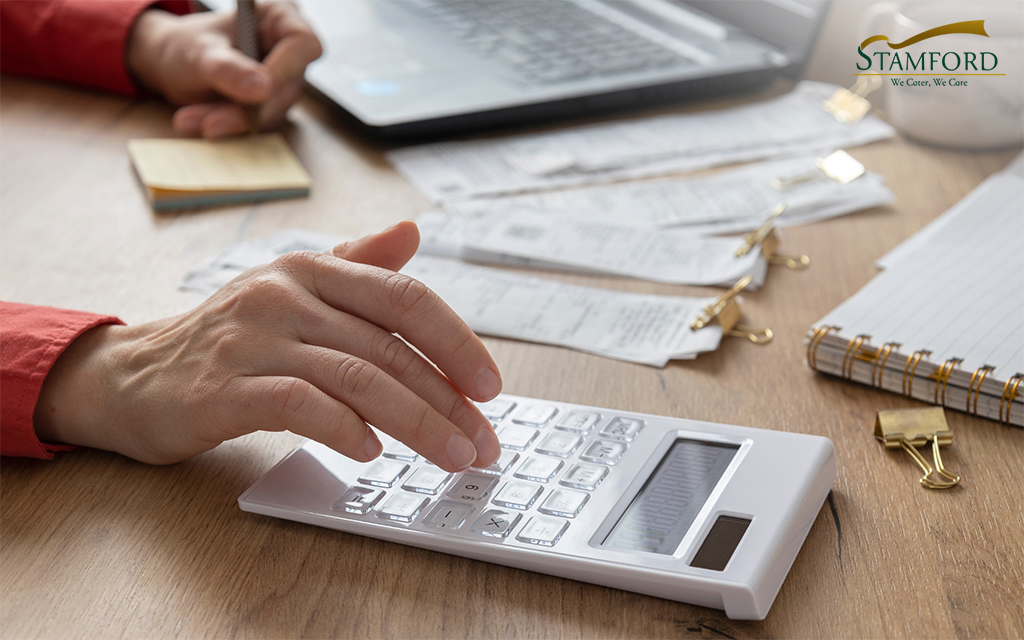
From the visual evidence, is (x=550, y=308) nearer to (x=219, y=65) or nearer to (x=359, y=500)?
(x=359, y=500)

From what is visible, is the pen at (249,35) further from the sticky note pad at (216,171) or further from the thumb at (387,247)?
the thumb at (387,247)

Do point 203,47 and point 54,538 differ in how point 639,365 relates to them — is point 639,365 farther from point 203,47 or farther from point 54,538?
point 203,47

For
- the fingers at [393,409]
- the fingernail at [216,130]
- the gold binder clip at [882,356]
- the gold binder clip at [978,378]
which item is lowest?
the fingernail at [216,130]

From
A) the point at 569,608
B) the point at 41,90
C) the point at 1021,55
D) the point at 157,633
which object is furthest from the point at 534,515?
the point at 41,90

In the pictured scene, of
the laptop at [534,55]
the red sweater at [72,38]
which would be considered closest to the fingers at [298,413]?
the laptop at [534,55]

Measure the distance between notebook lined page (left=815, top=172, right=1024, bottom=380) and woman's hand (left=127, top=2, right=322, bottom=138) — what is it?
68 centimetres

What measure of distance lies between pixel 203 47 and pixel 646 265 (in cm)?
60

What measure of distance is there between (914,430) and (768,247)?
0.26 metres

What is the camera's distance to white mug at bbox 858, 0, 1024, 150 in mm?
872

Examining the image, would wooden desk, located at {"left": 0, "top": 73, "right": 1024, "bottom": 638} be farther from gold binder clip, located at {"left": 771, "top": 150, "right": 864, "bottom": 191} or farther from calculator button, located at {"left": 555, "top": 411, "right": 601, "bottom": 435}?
gold binder clip, located at {"left": 771, "top": 150, "right": 864, "bottom": 191}

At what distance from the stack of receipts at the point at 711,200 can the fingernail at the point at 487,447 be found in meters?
0.37

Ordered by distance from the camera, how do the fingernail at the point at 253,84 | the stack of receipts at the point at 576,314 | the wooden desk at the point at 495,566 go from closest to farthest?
the wooden desk at the point at 495,566 < the stack of receipts at the point at 576,314 < the fingernail at the point at 253,84

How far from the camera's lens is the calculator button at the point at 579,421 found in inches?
19.5

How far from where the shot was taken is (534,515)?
1.41ft
